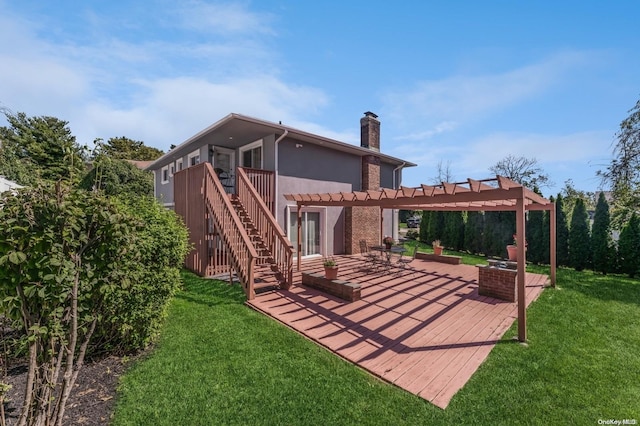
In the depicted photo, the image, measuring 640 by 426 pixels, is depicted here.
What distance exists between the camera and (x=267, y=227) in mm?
8125

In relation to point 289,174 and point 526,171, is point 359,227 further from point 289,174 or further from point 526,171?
point 526,171

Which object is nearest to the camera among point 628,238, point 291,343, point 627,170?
point 291,343

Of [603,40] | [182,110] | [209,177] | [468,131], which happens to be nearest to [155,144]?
[182,110]

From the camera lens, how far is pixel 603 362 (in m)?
3.89

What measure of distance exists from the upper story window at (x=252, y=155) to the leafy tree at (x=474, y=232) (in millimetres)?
12105

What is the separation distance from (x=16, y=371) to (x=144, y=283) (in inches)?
69.5

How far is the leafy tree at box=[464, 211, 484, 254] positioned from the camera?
14883 millimetres

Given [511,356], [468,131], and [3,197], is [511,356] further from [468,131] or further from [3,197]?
[468,131]

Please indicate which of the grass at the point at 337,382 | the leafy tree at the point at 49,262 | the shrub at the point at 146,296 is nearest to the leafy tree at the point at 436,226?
the grass at the point at 337,382

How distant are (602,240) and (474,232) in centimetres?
522

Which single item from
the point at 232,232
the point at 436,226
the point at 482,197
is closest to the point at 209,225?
the point at 232,232

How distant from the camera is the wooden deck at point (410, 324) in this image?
144 inches

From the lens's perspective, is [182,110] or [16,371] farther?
[182,110]

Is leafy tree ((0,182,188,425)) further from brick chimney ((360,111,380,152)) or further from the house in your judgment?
brick chimney ((360,111,380,152))
